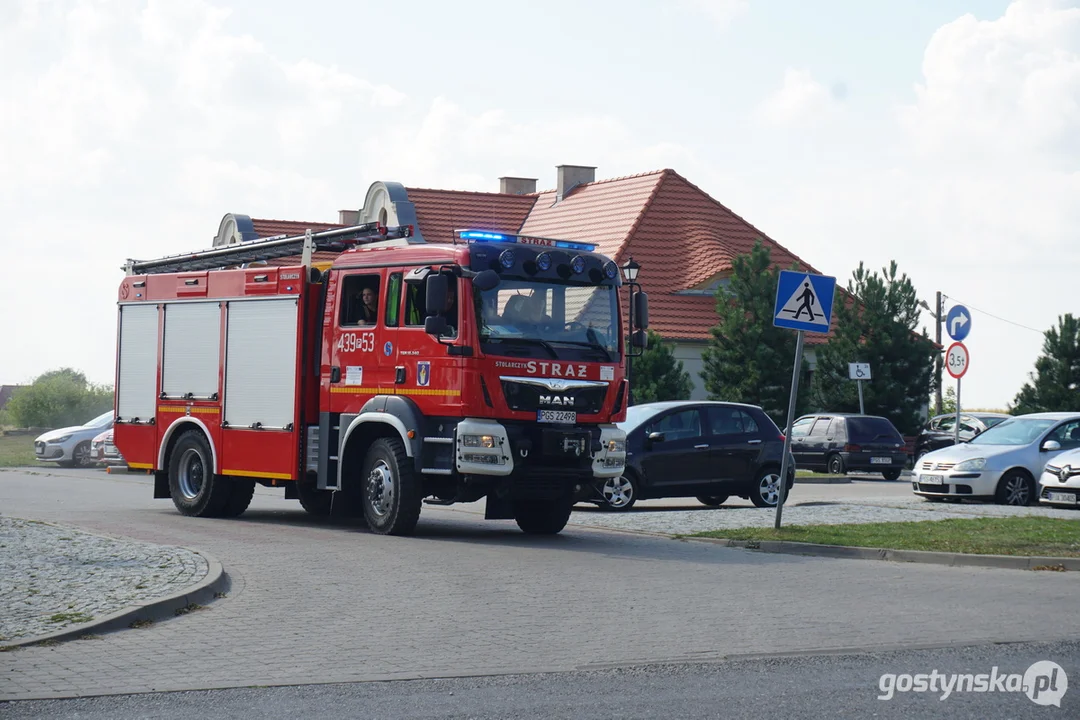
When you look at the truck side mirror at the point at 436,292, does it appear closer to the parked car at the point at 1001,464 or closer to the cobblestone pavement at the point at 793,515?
the cobblestone pavement at the point at 793,515

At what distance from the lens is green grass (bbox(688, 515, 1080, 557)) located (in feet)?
48.8

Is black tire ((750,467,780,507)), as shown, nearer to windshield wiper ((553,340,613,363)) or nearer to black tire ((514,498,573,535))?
black tire ((514,498,573,535))

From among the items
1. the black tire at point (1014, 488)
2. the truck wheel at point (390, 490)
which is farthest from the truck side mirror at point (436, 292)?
the black tire at point (1014, 488)

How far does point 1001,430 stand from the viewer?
78.9 feet

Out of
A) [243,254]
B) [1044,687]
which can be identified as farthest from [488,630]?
[243,254]

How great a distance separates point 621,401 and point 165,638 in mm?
7857

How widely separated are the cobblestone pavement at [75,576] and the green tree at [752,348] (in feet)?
74.2

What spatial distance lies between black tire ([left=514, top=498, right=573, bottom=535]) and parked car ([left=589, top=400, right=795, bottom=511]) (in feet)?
10.5

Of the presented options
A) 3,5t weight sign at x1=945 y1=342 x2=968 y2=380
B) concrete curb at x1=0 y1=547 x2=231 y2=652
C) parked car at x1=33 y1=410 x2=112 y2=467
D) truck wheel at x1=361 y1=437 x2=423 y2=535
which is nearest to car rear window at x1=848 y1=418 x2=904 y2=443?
3,5t weight sign at x1=945 y1=342 x2=968 y2=380

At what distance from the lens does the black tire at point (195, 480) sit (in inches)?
725

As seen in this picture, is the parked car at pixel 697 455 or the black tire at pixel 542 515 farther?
the parked car at pixel 697 455

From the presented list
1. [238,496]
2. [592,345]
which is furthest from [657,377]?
[592,345]

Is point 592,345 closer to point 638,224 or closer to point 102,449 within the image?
point 102,449

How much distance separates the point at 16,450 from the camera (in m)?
43.4
